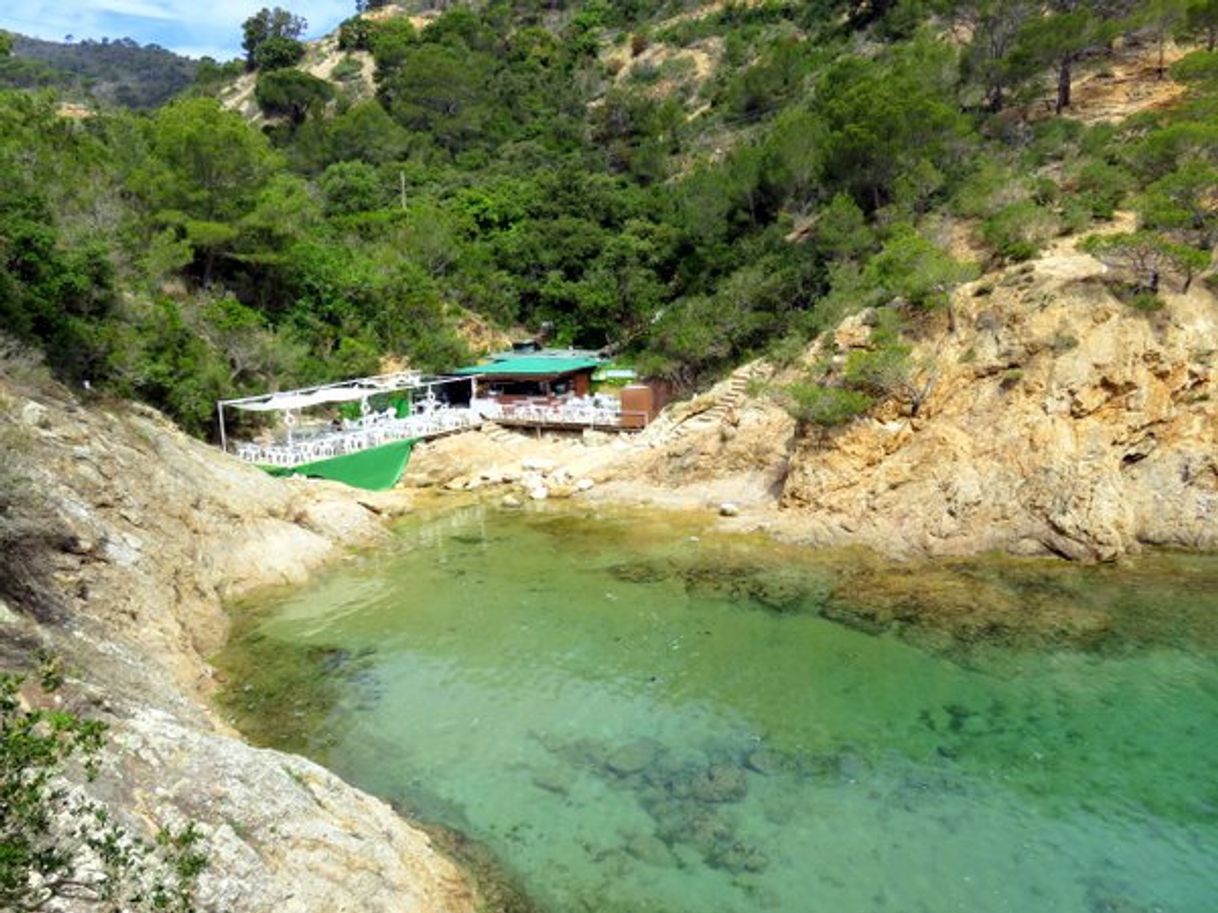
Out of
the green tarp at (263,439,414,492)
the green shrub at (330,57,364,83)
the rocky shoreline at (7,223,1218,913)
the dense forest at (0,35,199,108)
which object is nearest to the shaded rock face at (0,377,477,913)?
the rocky shoreline at (7,223,1218,913)

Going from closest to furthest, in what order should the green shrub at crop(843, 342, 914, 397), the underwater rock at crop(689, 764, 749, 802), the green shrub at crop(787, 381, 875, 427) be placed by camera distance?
the underwater rock at crop(689, 764, 749, 802), the green shrub at crop(843, 342, 914, 397), the green shrub at crop(787, 381, 875, 427)

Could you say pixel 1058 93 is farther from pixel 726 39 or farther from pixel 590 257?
pixel 726 39

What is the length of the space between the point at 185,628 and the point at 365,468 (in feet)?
38.9

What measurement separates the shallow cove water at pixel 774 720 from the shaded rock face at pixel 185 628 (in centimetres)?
145

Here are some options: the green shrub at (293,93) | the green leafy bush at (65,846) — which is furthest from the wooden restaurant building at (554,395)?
the green shrub at (293,93)

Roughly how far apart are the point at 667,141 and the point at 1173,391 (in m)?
38.8

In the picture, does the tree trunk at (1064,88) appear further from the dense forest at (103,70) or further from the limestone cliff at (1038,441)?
the dense forest at (103,70)

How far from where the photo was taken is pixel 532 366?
114ft

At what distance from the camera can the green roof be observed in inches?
1325

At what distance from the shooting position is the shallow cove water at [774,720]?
10.7m

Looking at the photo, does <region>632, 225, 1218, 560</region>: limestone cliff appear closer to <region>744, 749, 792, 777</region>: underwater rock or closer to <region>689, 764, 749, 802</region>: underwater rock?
<region>744, 749, 792, 777</region>: underwater rock

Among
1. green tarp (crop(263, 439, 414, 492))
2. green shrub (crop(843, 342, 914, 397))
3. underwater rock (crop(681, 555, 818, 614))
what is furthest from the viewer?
green tarp (crop(263, 439, 414, 492))

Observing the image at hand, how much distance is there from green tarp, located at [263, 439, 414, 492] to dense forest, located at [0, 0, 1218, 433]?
12.3ft

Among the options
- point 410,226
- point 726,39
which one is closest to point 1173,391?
point 410,226
